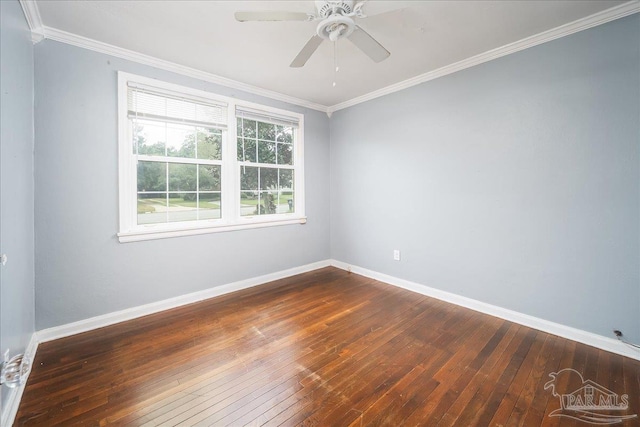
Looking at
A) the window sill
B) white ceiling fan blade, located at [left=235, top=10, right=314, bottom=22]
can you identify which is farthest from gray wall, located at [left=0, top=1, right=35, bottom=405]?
white ceiling fan blade, located at [left=235, top=10, right=314, bottom=22]

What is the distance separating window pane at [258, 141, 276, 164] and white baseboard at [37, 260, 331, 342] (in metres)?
1.58

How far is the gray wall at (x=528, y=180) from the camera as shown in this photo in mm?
2043

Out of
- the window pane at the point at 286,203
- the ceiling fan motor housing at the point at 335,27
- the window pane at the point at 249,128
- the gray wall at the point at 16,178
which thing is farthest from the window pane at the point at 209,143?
the ceiling fan motor housing at the point at 335,27

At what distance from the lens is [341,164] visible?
4.21 m

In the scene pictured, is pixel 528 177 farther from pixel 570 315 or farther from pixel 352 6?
pixel 352 6

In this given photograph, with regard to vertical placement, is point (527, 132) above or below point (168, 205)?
above

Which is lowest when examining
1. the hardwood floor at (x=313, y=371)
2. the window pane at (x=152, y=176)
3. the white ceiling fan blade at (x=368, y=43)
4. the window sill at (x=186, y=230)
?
the hardwood floor at (x=313, y=371)

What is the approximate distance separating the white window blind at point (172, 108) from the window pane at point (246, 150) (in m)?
0.31

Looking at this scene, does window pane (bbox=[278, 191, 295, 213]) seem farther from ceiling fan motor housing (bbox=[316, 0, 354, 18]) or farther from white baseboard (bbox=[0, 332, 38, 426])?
white baseboard (bbox=[0, 332, 38, 426])

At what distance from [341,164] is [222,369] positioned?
314 centimetres

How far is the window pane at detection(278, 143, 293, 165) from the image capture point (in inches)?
153

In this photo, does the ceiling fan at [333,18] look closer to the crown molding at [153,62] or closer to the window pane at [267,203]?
the crown molding at [153,62]

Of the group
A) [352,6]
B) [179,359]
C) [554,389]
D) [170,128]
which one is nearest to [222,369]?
[179,359]

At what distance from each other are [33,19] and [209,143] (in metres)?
1.55
